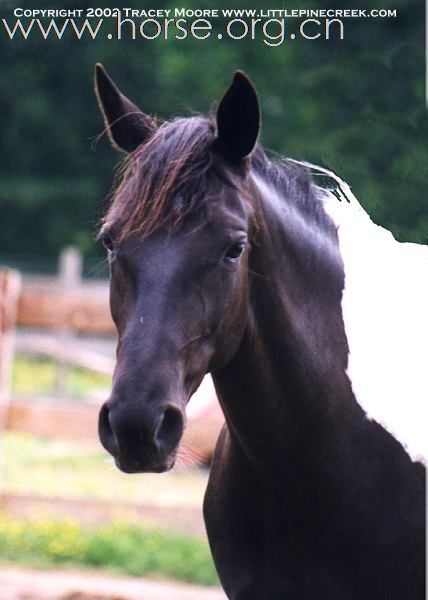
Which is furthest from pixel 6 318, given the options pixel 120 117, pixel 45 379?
pixel 45 379

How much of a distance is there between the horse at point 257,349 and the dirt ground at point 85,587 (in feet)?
7.66

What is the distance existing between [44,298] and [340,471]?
4.43m

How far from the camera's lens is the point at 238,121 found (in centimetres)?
226

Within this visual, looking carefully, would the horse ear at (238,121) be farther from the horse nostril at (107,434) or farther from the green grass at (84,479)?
the green grass at (84,479)

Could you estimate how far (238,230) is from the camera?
2.16m

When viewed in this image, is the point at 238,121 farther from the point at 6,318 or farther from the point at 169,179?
the point at 6,318

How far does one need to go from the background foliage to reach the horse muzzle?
87 centimetres

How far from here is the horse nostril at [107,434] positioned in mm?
1958

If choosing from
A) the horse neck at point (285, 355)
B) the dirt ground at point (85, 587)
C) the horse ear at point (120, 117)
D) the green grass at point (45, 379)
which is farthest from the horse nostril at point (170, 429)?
the green grass at point (45, 379)

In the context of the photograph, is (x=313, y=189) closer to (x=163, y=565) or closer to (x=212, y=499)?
(x=212, y=499)

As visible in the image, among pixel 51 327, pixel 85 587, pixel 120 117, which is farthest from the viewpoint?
pixel 51 327

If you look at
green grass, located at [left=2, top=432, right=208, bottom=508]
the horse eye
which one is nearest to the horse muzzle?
the horse eye

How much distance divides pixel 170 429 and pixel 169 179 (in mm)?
568

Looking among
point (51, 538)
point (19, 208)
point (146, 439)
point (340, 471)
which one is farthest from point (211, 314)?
point (19, 208)
